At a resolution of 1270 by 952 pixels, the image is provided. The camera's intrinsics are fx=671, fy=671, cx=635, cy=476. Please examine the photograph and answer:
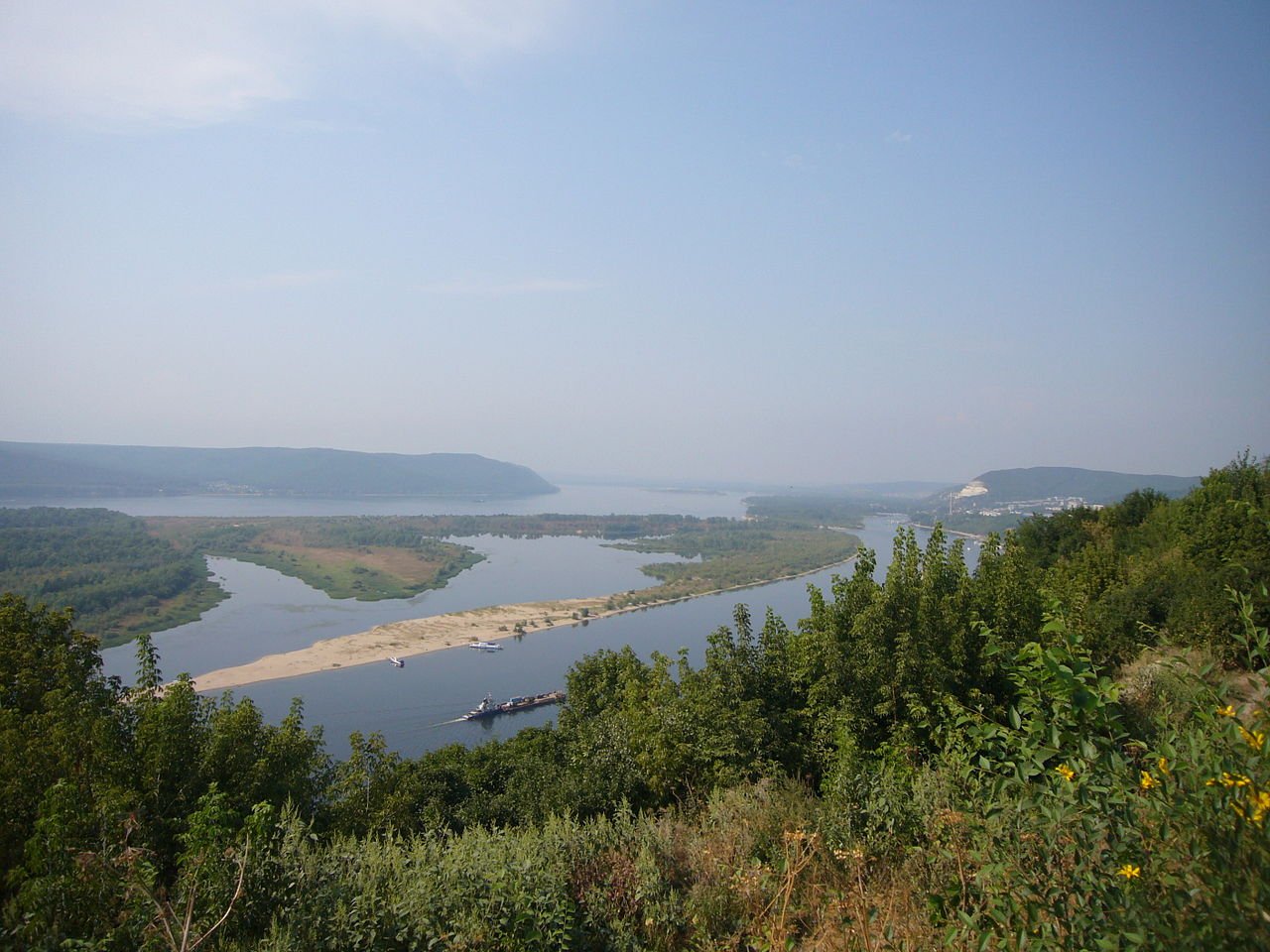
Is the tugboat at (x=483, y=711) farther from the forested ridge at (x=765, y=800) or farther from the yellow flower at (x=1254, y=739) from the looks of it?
the yellow flower at (x=1254, y=739)

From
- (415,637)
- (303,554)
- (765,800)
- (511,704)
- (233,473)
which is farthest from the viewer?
(233,473)

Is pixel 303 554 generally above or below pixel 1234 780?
below

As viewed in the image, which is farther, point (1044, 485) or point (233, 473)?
point (233, 473)

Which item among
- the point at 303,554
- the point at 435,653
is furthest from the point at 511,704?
the point at 303,554

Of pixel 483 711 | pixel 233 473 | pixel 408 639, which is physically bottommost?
pixel 483 711

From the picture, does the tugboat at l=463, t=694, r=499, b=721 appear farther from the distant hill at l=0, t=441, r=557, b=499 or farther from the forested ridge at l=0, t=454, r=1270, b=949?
the distant hill at l=0, t=441, r=557, b=499

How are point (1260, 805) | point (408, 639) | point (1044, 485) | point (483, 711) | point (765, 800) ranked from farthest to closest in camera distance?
point (1044, 485), point (408, 639), point (483, 711), point (765, 800), point (1260, 805)

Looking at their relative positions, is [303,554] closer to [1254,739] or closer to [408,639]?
[408,639]

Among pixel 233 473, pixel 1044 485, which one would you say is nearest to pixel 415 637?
pixel 1044 485
